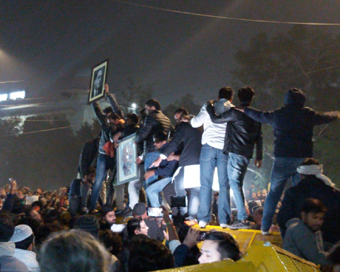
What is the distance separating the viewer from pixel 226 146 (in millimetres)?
6172

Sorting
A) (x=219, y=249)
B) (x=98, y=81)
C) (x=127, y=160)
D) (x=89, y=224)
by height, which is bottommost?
(x=89, y=224)

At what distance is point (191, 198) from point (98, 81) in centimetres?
436

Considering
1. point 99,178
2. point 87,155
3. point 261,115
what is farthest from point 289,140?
point 87,155

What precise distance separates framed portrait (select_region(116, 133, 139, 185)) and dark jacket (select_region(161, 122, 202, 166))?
1.20 m

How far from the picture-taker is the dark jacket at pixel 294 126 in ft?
18.1

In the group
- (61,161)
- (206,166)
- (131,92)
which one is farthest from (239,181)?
(61,161)

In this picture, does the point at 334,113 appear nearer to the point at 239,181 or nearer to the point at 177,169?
the point at 239,181

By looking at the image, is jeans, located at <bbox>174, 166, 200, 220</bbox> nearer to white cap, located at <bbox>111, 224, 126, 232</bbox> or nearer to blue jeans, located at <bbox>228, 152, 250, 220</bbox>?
blue jeans, located at <bbox>228, 152, 250, 220</bbox>

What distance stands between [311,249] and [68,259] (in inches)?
112

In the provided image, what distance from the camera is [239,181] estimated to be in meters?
6.06

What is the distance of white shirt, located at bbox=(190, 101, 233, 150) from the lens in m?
6.40

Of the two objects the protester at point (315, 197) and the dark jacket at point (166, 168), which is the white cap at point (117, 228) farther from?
the protester at point (315, 197)

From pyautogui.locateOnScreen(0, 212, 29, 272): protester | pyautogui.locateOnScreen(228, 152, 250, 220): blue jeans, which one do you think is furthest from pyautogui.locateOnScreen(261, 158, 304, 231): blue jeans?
pyautogui.locateOnScreen(0, 212, 29, 272): protester

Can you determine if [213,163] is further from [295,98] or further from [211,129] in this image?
[295,98]
